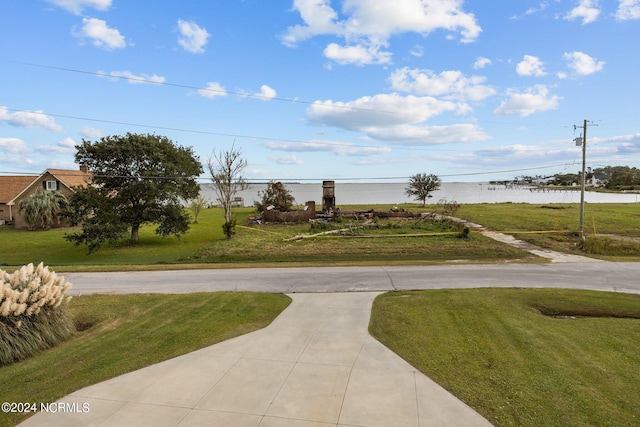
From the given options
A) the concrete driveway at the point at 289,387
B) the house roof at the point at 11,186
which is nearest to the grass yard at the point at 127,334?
the concrete driveway at the point at 289,387

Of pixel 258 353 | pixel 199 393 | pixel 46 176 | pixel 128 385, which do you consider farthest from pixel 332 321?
pixel 46 176

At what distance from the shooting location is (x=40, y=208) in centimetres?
3494

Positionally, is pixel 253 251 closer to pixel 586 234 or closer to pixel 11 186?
pixel 586 234

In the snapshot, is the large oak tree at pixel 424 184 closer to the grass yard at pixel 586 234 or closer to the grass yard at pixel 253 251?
the grass yard at pixel 586 234

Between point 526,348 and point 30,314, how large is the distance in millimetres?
11379

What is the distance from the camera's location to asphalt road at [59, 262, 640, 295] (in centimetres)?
1421

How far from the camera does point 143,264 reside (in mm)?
20125

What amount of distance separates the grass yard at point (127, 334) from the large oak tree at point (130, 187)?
13800 mm

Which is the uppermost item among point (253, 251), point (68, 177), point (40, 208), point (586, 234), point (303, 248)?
point (68, 177)

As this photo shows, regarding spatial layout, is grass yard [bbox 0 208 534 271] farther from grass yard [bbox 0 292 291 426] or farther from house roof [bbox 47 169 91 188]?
house roof [bbox 47 169 91 188]

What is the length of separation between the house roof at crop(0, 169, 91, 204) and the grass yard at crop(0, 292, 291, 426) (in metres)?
33.9

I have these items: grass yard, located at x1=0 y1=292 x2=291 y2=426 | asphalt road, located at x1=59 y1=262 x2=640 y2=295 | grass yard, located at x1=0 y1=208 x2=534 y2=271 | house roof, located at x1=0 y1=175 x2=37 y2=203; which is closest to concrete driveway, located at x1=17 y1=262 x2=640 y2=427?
grass yard, located at x1=0 y1=292 x2=291 y2=426

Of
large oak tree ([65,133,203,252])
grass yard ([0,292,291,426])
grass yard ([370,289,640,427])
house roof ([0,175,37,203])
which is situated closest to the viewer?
grass yard ([370,289,640,427])

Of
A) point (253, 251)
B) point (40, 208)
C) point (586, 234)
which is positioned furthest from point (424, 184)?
point (40, 208)
